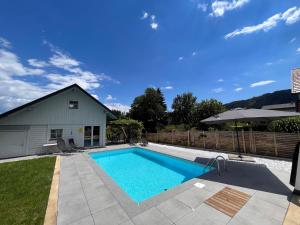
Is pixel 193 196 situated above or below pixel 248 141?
below

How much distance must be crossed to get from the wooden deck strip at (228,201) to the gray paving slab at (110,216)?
230cm

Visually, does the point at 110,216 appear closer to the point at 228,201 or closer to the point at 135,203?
the point at 135,203

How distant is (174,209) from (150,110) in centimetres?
3017

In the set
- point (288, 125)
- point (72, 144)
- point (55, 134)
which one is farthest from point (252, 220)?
point (55, 134)

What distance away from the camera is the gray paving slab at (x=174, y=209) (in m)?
3.42

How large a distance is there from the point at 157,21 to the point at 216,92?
24.7 m

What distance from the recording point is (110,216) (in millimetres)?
3475

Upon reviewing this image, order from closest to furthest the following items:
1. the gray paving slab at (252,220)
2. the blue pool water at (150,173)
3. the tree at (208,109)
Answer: the gray paving slab at (252,220) < the blue pool water at (150,173) < the tree at (208,109)

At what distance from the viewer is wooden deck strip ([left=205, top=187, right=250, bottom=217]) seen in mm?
3637

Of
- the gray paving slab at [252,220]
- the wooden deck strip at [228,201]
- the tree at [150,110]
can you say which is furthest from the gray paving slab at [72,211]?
the tree at [150,110]

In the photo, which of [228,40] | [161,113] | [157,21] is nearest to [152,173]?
[157,21]

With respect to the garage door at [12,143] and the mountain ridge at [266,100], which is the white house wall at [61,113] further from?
the mountain ridge at [266,100]

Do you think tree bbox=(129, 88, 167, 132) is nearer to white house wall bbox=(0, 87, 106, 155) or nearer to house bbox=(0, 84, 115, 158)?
house bbox=(0, 84, 115, 158)

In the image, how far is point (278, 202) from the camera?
155 inches
